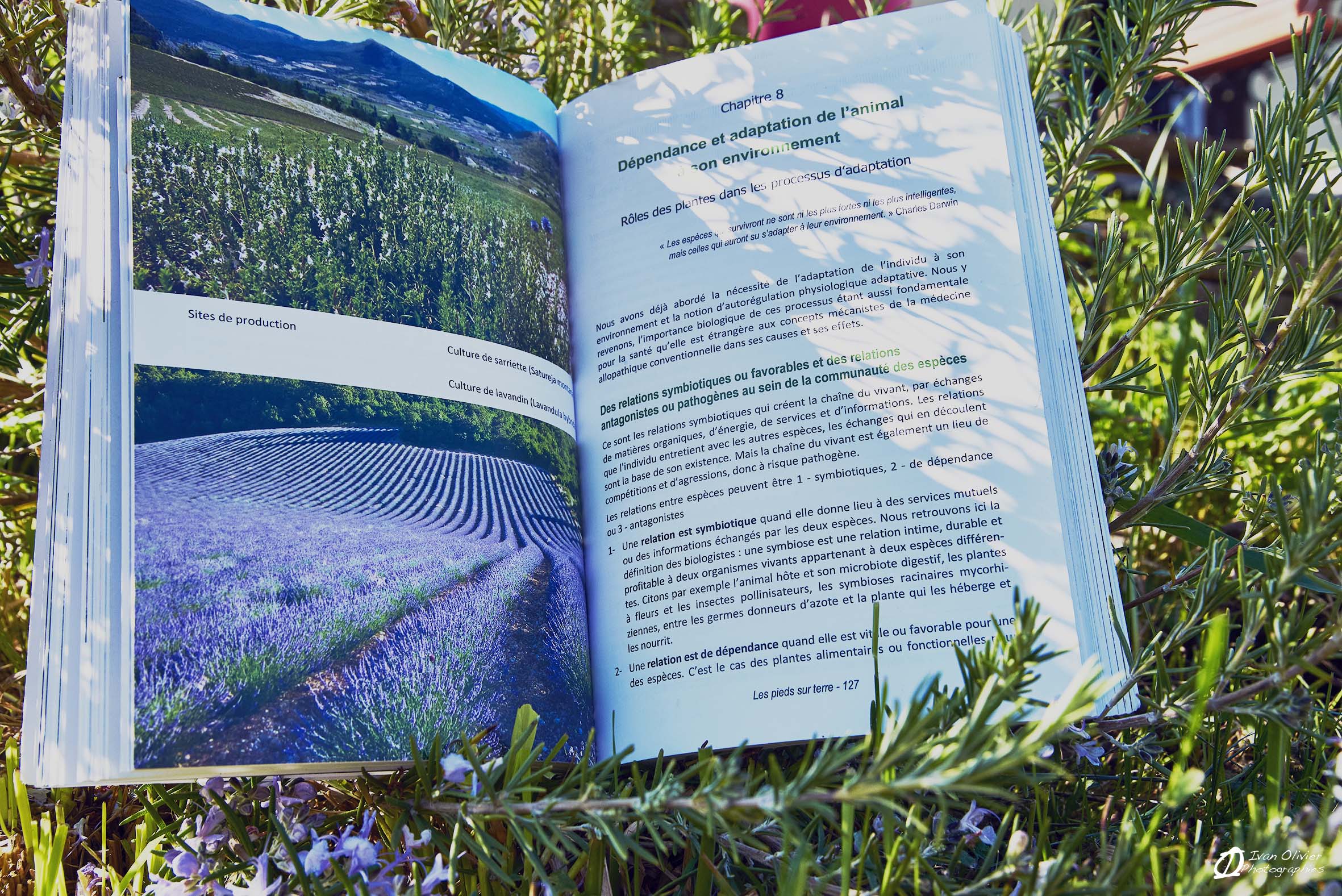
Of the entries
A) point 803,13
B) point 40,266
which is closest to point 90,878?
point 40,266

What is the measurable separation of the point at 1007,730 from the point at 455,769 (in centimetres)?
36

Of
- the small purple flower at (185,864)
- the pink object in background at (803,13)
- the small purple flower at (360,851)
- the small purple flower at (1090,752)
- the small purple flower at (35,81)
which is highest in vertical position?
the pink object in background at (803,13)

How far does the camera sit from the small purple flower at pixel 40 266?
36.8 inches

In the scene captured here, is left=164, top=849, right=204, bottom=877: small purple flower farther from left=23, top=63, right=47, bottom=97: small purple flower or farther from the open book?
left=23, top=63, right=47, bottom=97: small purple flower

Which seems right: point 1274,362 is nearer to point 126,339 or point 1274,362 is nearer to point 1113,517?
point 1113,517

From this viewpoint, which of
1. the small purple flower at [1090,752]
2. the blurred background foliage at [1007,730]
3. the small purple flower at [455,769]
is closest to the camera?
the blurred background foliage at [1007,730]

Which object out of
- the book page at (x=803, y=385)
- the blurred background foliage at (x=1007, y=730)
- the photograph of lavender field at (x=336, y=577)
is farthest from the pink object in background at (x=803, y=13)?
the photograph of lavender field at (x=336, y=577)

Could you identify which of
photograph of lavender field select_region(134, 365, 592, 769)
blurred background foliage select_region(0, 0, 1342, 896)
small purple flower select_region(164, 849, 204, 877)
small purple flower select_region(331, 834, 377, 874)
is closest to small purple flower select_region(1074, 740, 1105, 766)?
blurred background foliage select_region(0, 0, 1342, 896)

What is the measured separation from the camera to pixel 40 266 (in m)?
0.94

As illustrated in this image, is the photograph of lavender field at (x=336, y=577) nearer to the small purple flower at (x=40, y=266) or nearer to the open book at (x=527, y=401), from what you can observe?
the open book at (x=527, y=401)

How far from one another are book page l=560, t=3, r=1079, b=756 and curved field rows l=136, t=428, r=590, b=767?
89 mm

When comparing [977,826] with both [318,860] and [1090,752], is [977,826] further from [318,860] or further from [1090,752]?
[318,860]

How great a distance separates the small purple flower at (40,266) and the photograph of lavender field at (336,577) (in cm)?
31

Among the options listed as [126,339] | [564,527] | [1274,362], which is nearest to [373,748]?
[564,527]
